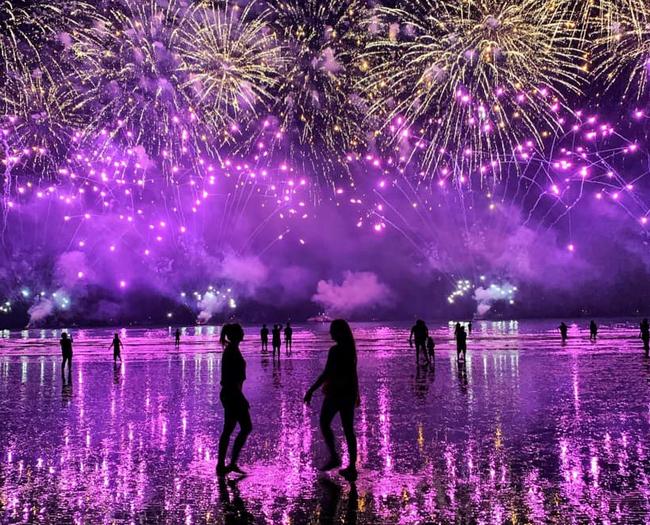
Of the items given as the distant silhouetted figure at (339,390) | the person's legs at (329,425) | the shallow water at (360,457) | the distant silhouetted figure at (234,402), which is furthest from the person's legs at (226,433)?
the person's legs at (329,425)

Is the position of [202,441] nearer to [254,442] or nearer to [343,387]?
[254,442]

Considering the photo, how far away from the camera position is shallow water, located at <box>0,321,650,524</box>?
5832 mm

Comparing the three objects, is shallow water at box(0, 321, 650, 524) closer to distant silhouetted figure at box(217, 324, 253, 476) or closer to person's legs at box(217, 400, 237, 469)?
person's legs at box(217, 400, 237, 469)

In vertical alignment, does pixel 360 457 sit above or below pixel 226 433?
below

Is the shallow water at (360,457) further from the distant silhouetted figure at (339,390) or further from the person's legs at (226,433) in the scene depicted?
the distant silhouetted figure at (339,390)

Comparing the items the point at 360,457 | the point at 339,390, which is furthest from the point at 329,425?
the point at 360,457

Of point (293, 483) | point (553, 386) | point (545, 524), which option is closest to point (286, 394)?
point (553, 386)

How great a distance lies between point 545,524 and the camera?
529cm

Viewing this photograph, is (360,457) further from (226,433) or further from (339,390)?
Result: (226,433)

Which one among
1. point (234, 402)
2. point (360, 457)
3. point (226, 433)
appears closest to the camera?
point (226, 433)

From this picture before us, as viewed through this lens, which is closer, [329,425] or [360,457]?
[329,425]

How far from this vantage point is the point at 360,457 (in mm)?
8094

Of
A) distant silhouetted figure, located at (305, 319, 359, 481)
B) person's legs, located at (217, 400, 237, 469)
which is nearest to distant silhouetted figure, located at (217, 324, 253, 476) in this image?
person's legs, located at (217, 400, 237, 469)

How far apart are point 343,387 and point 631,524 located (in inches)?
136
